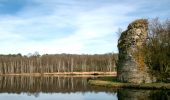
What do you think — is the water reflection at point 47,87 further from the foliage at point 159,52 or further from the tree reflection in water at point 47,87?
the foliage at point 159,52

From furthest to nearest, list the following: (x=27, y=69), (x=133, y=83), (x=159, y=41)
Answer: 1. (x=27, y=69)
2. (x=159, y=41)
3. (x=133, y=83)

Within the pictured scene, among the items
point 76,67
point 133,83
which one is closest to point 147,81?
point 133,83

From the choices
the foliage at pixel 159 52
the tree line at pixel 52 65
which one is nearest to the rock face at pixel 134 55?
the foliage at pixel 159 52

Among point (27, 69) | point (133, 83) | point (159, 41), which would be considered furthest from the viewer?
point (27, 69)

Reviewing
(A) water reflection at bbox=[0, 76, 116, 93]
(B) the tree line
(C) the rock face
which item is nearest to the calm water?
(A) water reflection at bbox=[0, 76, 116, 93]

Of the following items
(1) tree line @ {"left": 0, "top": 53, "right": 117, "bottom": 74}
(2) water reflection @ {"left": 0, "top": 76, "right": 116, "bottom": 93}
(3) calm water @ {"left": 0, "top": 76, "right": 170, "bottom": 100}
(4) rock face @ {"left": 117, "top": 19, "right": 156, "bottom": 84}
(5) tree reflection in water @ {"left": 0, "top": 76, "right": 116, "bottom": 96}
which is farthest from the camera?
(1) tree line @ {"left": 0, "top": 53, "right": 117, "bottom": 74}

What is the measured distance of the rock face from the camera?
56.2 meters

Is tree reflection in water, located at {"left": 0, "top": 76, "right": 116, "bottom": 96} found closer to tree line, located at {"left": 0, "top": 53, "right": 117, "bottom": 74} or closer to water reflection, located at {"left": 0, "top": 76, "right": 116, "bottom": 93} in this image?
water reflection, located at {"left": 0, "top": 76, "right": 116, "bottom": 93}

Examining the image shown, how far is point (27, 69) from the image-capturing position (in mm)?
166750

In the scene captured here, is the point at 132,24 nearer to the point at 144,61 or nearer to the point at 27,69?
the point at 144,61

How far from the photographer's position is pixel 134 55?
5662 cm

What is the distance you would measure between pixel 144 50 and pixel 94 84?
10492 millimetres

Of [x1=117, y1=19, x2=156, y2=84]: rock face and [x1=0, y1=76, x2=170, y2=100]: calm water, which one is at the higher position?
[x1=117, y1=19, x2=156, y2=84]: rock face

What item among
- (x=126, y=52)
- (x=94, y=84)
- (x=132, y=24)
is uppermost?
(x=132, y=24)
